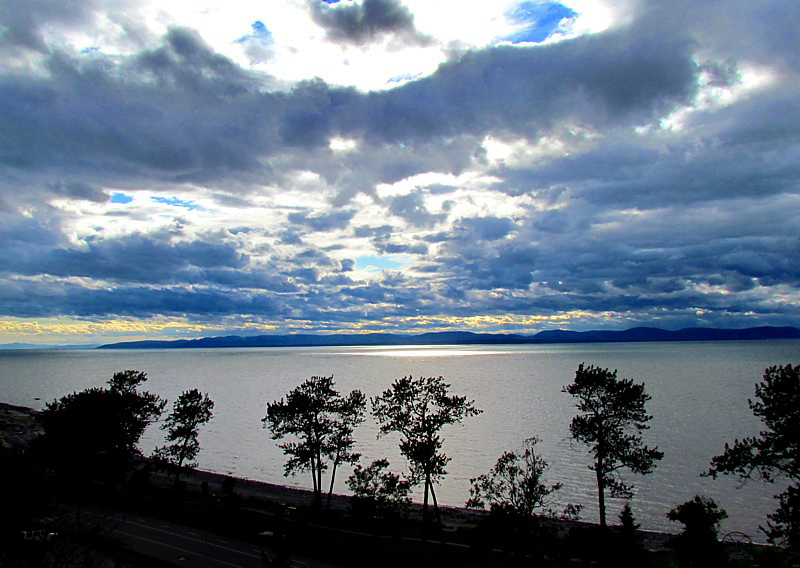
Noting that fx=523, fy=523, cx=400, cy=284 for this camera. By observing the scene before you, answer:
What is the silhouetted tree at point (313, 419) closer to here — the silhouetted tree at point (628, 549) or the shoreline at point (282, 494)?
the shoreline at point (282, 494)

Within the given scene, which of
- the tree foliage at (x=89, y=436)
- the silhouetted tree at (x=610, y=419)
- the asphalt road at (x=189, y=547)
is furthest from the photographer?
the tree foliage at (x=89, y=436)

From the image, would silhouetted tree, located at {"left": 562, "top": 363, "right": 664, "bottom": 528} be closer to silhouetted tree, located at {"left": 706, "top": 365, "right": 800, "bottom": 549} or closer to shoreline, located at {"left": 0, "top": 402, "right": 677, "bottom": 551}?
shoreline, located at {"left": 0, "top": 402, "right": 677, "bottom": 551}

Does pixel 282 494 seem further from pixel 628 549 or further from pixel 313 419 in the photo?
pixel 628 549

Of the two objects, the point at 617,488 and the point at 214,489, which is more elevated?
the point at 617,488

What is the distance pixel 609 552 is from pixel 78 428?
4460 cm

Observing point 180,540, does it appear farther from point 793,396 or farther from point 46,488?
point 793,396

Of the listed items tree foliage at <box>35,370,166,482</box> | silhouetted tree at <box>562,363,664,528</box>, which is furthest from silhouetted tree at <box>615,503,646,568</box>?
tree foliage at <box>35,370,166,482</box>

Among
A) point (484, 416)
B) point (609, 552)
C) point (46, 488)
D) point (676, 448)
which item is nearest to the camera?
point (46, 488)

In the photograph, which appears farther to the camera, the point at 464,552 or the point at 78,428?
the point at 78,428

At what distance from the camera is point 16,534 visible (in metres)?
16.1

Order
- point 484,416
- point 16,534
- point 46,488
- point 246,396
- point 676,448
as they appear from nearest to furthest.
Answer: point 16,534, point 46,488, point 676,448, point 484,416, point 246,396

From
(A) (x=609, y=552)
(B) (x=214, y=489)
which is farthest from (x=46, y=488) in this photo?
(B) (x=214, y=489)

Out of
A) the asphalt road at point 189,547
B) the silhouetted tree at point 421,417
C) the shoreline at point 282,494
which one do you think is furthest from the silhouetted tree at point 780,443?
the asphalt road at point 189,547

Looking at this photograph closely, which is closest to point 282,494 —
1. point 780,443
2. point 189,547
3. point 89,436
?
point 89,436
